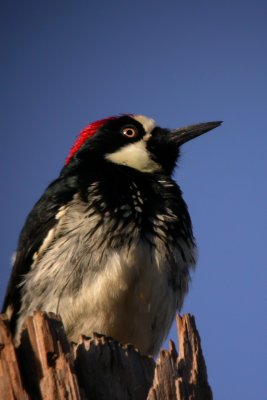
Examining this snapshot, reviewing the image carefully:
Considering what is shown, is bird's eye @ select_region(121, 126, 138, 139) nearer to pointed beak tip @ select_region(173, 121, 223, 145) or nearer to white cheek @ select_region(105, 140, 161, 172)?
white cheek @ select_region(105, 140, 161, 172)

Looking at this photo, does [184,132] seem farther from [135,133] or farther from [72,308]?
[72,308]

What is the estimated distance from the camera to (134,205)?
19.2 feet

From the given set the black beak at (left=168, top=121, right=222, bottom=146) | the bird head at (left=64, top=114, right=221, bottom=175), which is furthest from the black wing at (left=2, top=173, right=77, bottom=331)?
the black beak at (left=168, top=121, right=222, bottom=146)

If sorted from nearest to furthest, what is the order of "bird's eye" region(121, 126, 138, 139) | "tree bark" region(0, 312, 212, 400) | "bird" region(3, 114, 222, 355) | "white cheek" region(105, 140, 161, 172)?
1. "tree bark" region(0, 312, 212, 400)
2. "bird" region(3, 114, 222, 355)
3. "white cheek" region(105, 140, 161, 172)
4. "bird's eye" region(121, 126, 138, 139)

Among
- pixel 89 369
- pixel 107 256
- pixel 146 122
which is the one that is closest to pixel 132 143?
pixel 146 122

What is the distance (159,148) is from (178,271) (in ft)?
5.51

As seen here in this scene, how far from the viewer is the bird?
5504 mm

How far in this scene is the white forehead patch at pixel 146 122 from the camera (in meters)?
7.14

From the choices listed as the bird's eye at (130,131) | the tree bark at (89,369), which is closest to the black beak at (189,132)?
the bird's eye at (130,131)

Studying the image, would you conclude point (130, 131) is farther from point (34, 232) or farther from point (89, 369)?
point (89, 369)

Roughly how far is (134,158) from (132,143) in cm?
26

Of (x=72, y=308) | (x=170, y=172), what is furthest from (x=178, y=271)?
(x=170, y=172)

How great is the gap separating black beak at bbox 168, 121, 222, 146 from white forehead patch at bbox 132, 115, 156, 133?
0.21 metres

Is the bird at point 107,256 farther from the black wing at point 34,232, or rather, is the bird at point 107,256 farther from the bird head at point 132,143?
the bird head at point 132,143
